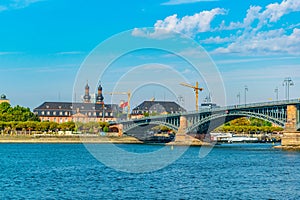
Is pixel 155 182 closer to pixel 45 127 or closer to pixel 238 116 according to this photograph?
pixel 238 116

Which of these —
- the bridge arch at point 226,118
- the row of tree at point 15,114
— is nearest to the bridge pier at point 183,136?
the bridge arch at point 226,118

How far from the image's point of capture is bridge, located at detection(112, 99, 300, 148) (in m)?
100

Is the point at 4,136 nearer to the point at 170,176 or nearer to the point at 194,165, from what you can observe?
the point at 194,165

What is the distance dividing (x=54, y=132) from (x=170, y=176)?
117m

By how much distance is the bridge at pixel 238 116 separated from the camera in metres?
100

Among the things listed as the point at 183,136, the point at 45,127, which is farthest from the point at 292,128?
the point at 45,127

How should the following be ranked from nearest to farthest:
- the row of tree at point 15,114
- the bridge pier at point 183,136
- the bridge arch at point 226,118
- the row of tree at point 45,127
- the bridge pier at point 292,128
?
the bridge pier at point 292,128 < the bridge arch at point 226,118 < the bridge pier at point 183,136 < the row of tree at point 45,127 < the row of tree at point 15,114

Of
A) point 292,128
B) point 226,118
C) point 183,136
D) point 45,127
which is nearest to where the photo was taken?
point 292,128

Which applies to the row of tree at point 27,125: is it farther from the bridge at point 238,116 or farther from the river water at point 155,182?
the river water at point 155,182

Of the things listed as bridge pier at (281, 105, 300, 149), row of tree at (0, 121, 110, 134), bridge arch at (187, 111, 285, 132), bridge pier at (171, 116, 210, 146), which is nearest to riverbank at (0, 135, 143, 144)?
row of tree at (0, 121, 110, 134)

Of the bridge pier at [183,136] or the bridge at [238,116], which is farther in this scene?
the bridge pier at [183,136]

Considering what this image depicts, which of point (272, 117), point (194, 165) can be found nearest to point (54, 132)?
point (272, 117)

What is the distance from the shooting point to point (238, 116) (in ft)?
377

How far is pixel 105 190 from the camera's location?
4744cm
